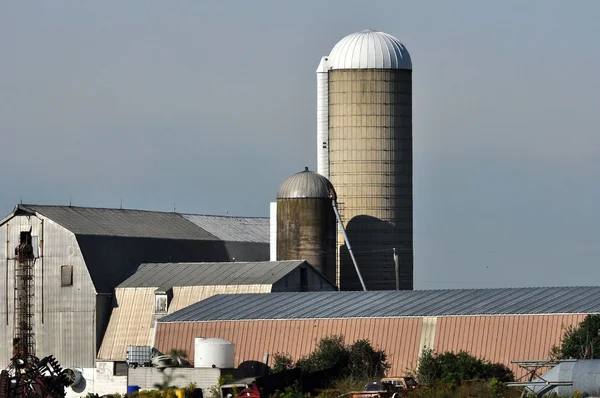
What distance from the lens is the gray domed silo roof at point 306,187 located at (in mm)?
76688

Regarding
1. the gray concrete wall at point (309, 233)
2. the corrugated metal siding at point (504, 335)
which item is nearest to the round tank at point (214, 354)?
the corrugated metal siding at point (504, 335)

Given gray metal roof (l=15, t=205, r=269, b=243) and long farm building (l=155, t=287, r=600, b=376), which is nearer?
long farm building (l=155, t=287, r=600, b=376)

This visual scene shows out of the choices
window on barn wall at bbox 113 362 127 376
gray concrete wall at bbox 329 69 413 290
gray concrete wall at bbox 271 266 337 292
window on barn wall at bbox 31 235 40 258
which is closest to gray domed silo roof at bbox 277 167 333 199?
gray concrete wall at bbox 329 69 413 290

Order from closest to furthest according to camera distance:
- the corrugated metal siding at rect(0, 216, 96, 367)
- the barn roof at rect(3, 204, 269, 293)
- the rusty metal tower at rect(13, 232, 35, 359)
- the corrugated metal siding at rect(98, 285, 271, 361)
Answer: the corrugated metal siding at rect(98, 285, 271, 361) < the corrugated metal siding at rect(0, 216, 96, 367) < the rusty metal tower at rect(13, 232, 35, 359) < the barn roof at rect(3, 204, 269, 293)

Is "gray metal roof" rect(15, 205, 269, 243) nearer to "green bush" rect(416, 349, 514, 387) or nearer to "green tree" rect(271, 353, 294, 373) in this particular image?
"green tree" rect(271, 353, 294, 373)

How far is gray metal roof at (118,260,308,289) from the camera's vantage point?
71.3m

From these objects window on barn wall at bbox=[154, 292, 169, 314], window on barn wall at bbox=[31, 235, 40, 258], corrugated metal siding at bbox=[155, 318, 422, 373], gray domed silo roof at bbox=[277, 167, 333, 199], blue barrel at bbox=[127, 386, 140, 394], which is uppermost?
gray domed silo roof at bbox=[277, 167, 333, 199]

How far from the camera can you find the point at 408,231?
262 feet

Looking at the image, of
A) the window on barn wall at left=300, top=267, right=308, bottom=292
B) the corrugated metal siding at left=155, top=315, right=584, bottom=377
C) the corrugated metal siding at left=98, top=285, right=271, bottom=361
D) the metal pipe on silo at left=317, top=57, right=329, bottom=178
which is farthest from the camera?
the metal pipe on silo at left=317, top=57, right=329, bottom=178

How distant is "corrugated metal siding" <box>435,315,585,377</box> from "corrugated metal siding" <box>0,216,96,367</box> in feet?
73.5

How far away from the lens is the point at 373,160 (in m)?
78.8

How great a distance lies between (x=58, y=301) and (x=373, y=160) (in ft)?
58.0

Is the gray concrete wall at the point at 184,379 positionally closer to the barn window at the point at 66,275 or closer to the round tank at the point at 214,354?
the round tank at the point at 214,354

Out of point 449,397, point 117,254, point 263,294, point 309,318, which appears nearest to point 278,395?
point 449,397
